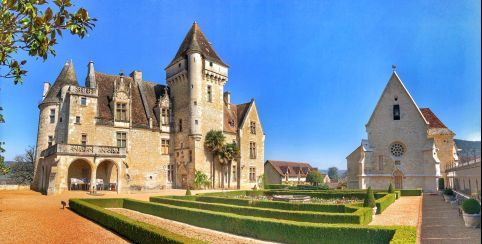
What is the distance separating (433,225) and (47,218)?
56.1 feet

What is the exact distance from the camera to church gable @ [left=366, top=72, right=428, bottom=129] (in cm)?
3838

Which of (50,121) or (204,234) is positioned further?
(50,121)

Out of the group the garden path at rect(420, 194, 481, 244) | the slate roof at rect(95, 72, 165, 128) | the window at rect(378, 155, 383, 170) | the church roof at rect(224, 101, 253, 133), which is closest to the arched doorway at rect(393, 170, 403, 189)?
the window at rect(378, 155, 383, 170)

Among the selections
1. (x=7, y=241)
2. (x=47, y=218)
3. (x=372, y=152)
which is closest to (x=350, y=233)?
(x=7, y=241)

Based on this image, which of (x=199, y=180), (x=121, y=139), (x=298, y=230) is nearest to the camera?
(x=298, y=230)

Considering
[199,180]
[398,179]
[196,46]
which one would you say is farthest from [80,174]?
[398,179]

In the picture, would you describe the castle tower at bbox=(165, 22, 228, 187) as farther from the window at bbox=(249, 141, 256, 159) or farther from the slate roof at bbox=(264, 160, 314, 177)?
the slate roof at bbox=(264, 160, 314, 177)

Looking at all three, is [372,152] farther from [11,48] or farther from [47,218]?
[11,48]

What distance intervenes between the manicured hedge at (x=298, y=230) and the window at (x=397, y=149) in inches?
1187

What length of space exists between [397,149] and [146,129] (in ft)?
92.3

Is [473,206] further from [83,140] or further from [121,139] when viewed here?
[121,139]

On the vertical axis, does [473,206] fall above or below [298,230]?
above

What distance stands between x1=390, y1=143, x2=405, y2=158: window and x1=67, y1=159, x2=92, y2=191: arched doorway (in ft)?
105

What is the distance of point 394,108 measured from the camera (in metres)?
39.4
